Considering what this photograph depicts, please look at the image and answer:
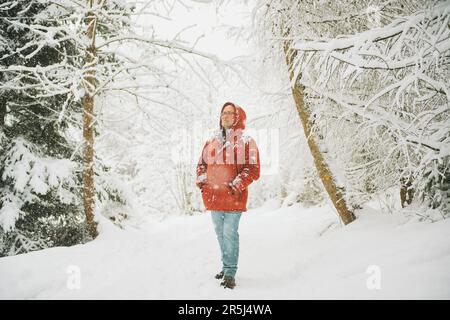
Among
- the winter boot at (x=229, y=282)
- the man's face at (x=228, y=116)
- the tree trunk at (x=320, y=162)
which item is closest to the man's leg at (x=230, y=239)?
the winter boot at (x=229, y=282)

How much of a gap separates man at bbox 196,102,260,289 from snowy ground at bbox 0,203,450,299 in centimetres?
47

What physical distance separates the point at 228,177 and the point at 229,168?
11 centimetres

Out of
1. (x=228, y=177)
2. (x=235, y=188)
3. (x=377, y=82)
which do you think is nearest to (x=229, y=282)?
(x=235, y=188)

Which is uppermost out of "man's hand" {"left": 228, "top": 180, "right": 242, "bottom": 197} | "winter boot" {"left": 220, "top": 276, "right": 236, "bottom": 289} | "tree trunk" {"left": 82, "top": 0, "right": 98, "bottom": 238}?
"tree trunk" {"left": 82, "top": 0, "right": 98, "bottom": 238}

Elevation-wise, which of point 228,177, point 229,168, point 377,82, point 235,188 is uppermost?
point 377,82

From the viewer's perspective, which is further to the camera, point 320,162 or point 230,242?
point 320,162

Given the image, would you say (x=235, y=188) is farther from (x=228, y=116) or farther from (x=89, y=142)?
(x=89, y=142)

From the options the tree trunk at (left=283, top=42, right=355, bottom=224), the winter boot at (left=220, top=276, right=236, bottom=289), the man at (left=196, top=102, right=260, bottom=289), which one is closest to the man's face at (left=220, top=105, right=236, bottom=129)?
the man at (left=196, top=102, right=260, bottom=289)

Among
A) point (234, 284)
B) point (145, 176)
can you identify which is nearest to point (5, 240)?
point (234, 284)

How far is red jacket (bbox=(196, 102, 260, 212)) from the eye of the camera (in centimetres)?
380

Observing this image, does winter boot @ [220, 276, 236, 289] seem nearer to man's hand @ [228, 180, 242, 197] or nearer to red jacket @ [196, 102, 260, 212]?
red jacket @ [196, 102, 260, 212]

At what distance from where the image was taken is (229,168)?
155 inches

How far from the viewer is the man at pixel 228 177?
379cm
